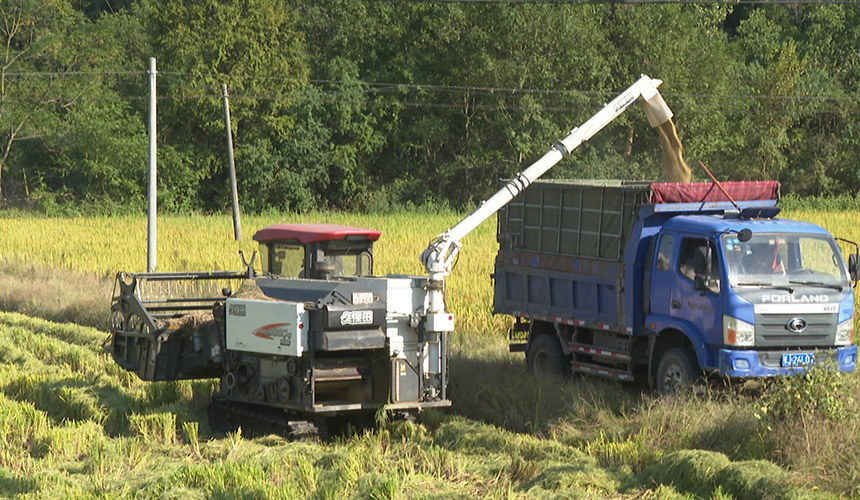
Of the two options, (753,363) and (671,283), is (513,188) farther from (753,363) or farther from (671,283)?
(753,363)

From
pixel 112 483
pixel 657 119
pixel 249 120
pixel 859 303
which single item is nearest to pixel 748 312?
pixel 657 119

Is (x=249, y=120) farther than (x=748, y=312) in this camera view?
Yes

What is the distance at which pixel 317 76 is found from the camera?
221ft

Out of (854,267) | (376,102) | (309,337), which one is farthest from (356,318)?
(376,102)

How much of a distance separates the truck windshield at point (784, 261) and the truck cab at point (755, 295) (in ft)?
0.04

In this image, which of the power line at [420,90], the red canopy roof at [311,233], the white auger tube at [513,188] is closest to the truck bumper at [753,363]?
the white auger tube at [513,188]

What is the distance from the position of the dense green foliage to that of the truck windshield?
45826 millimetres

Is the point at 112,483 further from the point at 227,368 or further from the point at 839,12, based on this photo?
the point at 839,12

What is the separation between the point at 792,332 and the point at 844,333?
0.78 metres

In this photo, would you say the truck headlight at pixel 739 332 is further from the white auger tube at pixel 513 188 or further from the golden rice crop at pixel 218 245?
the golden rice crop at pixel 218 245

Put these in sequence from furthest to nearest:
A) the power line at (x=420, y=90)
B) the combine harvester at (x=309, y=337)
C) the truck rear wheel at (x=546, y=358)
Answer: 1. the power line at (x=420, y=90)
2. the truck rear wheel at (x=546, y=358)
3. the combine harvester at (x=309, y=337)

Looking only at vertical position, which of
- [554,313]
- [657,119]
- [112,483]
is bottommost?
[112,483]

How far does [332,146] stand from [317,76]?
5.30 meters

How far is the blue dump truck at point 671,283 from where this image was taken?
13766mm
